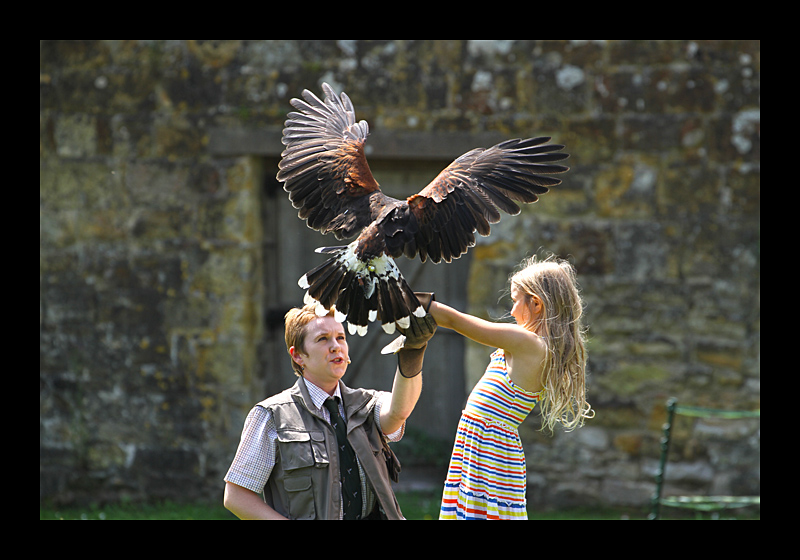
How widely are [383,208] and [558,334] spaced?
0.65 m

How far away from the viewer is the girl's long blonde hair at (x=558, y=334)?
222cm

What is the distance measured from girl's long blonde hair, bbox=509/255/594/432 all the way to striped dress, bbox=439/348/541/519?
0.07 meters

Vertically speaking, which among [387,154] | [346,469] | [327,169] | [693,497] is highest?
[387,154]

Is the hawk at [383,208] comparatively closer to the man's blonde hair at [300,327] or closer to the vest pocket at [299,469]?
the man's blonde hair at [300,327]

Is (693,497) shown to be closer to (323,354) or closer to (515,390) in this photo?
(515,390)

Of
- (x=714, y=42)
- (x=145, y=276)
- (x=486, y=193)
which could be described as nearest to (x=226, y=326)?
(x=145, y=276)

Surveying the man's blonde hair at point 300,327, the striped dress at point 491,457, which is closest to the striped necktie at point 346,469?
the man's blonde hair at point 300,327

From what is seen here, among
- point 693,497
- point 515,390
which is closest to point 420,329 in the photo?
point 515,390

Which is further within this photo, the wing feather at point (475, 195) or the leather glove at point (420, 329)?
the wing feather at point (475, 195)

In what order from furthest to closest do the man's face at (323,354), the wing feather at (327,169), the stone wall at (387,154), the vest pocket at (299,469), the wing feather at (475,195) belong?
the stone wall at (387,154), the wing feather at (327,169), the wing feather at (475,195), the man's face at (323,354), the vest pocket at (299,469)

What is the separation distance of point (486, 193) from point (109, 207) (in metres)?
3.24

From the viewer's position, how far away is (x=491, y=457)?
7.30ft

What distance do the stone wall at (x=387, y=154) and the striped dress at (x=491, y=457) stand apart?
7.85 feet

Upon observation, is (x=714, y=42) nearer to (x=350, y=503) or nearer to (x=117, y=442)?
(x=350, y=503)
